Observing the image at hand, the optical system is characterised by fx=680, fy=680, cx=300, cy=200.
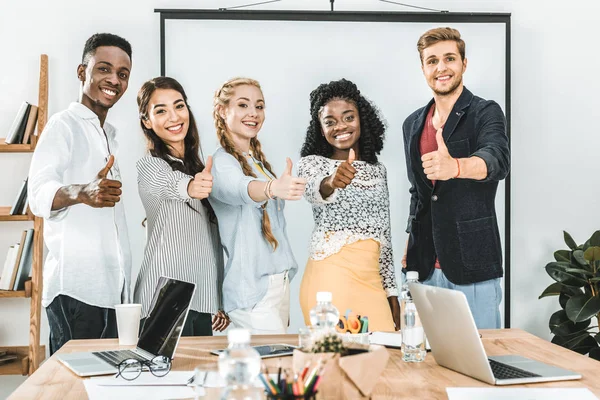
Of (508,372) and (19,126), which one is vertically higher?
(19,126)

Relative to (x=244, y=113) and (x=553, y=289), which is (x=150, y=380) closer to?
(x=244, y=113)

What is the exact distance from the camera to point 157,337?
1.70m

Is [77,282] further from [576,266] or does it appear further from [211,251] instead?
[576,266]

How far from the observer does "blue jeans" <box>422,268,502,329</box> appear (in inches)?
104

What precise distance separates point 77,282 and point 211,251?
0.50 metres

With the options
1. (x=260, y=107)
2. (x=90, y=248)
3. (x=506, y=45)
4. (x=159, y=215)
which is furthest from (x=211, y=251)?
(x=506, y=45)

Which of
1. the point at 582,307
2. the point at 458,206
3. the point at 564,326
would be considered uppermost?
the point at 458,206

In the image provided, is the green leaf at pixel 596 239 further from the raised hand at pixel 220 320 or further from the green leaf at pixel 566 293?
the raised hand at pixel 220 320

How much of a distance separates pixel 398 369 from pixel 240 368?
726 mm

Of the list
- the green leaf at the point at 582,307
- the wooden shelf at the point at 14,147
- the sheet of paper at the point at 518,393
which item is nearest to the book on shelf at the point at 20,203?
the wooden shelf at the point at 14,147

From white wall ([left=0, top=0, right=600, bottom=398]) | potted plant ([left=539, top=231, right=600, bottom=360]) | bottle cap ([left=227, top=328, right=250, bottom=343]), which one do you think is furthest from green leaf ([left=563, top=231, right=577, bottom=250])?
bottle cap ([left=227, top=328, right=250, bottom=343])

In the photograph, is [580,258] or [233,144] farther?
[580,258]

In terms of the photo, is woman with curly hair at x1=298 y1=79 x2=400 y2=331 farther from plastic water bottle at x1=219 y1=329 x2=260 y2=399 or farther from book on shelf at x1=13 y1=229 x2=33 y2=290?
plastic water bottle at x1=219 y1=329 x2=260 y2=399

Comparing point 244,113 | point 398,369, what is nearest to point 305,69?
point 244,113
